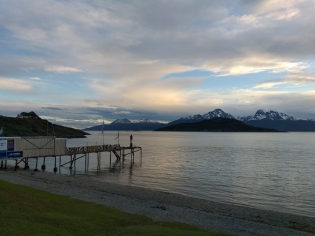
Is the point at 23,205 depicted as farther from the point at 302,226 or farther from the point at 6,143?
the point at 6,143

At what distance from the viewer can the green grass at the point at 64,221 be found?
11992 millimetres

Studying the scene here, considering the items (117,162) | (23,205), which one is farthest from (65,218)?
A: (117,162)

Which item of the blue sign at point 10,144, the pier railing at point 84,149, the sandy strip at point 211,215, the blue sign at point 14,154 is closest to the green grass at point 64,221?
the sandy strip at point 211,215

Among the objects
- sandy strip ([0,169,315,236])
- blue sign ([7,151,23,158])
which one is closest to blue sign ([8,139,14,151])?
blue sign ([7,151,23,158])

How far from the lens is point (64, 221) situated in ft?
45.5

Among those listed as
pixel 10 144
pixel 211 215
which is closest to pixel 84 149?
pixel 10 144

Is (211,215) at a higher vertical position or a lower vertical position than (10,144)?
lower

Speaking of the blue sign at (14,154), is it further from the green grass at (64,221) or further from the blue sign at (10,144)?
the green grass at (64,221)

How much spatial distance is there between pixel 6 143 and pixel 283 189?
3737 centimetres

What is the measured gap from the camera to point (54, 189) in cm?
2872

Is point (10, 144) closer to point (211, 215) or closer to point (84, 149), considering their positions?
point (84, 149)

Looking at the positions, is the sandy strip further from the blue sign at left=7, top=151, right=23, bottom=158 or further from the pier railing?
the pier railing

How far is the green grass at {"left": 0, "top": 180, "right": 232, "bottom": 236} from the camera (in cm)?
1199

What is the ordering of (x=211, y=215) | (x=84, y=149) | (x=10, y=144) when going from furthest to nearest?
1. (x=84, y=149)
2. (x=10, y=144)
3. (x=211, y=215)
